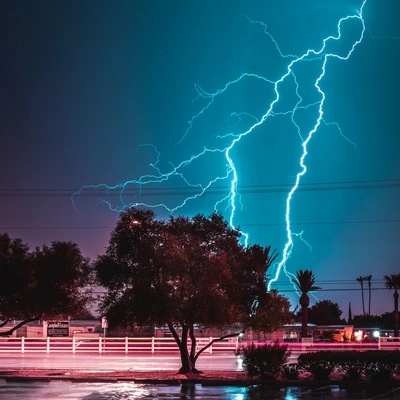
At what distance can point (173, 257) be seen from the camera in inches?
1005

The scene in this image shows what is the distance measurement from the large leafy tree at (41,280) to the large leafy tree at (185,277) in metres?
3.08

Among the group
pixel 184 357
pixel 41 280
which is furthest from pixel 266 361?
pixel 41 280

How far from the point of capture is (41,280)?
29.6 meters

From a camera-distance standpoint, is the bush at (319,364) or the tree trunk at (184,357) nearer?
the bush at (319,364)

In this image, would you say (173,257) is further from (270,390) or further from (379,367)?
(379,367)

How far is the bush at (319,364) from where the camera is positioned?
24.0 meters

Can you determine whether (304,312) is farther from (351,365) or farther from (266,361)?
(351,365)

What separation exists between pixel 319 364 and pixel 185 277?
5.20m

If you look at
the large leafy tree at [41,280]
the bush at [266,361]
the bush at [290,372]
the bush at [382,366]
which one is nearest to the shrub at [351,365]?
the bush at [382,366]

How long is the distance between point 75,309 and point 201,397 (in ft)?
38.0

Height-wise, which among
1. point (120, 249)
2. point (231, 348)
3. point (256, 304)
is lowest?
point (231, 348)

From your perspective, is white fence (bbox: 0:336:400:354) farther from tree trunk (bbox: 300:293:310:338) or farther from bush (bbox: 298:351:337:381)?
bush (bbox: 298:351:337:381)

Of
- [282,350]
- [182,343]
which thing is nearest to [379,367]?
[282,350]

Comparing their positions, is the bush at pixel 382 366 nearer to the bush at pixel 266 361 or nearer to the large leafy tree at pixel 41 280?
the bush at pixel 266 361
